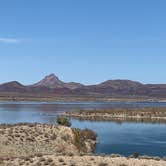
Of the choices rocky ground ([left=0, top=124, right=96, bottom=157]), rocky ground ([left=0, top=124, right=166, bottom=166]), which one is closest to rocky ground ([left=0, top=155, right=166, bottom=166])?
rocky ground ([left=0, top=124, right=166, bottom=166])

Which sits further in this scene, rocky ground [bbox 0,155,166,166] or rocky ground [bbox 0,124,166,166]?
rocky ground [bbox 0,124,166,166]

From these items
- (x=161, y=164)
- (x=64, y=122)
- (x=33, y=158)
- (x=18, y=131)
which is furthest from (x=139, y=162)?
(x=64, y=122)

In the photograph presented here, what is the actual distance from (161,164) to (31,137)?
2051 cm

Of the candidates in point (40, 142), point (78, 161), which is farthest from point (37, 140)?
point (78, 161)

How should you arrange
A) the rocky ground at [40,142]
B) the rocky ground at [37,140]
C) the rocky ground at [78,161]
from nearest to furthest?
the rocky ground at [78,161] < the rocky ground at [40,142] < the rocky ground at [37,140]

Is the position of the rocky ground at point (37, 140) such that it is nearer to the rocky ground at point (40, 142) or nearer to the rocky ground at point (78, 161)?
the rocky ground at point (40, 142)

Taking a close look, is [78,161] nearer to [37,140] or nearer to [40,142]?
[40,142]

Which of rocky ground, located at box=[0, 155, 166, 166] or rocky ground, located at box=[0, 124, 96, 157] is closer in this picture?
rocky ground, located at box=[0, 155, 166, 166]

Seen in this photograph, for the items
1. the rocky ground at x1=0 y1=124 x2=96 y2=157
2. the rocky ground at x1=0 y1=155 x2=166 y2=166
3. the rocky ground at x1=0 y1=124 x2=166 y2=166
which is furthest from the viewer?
the rocky ground at x1=0 y1=124 x2=96 y2=157

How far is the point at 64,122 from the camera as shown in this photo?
64688mm

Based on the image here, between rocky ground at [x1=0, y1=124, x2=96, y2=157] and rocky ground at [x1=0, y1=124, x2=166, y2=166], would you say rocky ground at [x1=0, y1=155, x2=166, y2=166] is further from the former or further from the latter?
rocky ground at [x1=0, y1=124, x2=96, y2=157]

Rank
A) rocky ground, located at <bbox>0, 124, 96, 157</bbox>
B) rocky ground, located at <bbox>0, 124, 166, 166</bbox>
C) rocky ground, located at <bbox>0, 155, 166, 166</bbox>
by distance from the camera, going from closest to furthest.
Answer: rocky ground, located at <bbox>0, 155, 166, 166</bbox> < rocky ground, located at <bbox>0, 124, 166, 166</bbox> < rocky ground, located at <bbox>0, 124, 96, 157</bbox>

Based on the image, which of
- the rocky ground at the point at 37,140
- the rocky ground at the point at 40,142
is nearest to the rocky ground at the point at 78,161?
the rocky ground at the point at 40,142

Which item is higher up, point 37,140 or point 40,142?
point 37,140
